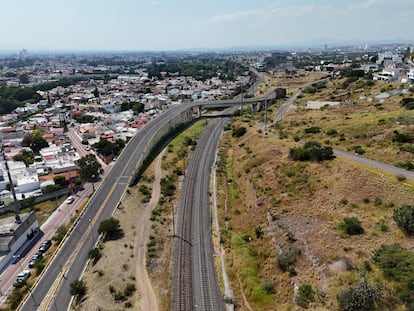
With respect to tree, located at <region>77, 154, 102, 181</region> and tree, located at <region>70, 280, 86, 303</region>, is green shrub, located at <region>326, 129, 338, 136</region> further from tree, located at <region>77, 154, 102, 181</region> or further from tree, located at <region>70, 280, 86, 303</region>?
tree, located at <region>70, 280, 86, 303</region>

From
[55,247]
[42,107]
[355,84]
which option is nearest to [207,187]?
[55,247]

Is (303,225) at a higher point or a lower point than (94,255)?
higher

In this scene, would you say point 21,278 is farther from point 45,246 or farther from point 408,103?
point 408,103

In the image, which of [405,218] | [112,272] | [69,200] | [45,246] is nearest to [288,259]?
[405,218]

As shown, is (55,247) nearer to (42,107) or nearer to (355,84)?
(355,84)

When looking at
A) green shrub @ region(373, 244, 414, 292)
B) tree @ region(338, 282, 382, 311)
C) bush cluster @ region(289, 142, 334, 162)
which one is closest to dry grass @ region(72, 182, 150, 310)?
tree @ region(338, 282, 382, 311)

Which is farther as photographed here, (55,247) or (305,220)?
(55,247)
